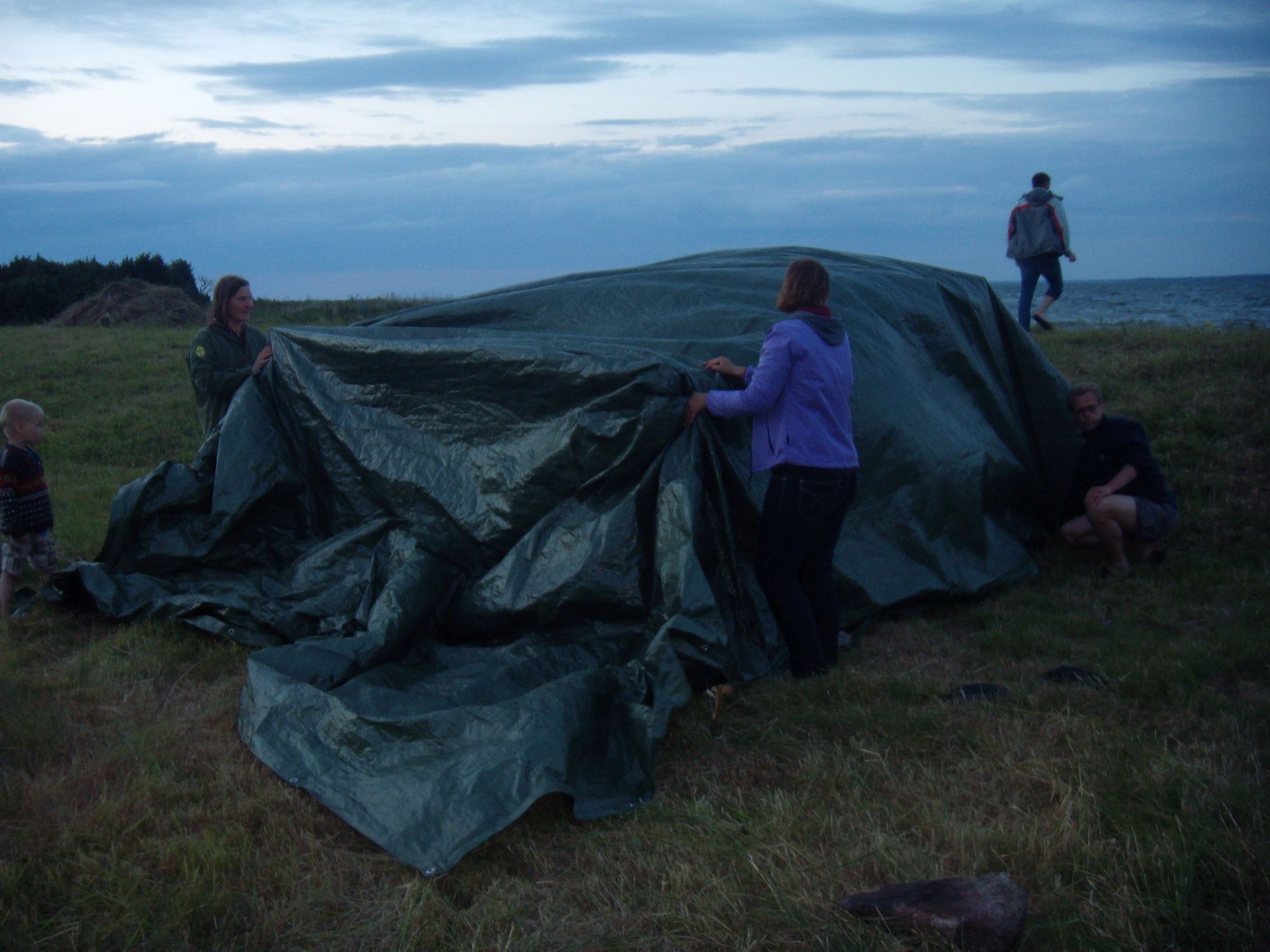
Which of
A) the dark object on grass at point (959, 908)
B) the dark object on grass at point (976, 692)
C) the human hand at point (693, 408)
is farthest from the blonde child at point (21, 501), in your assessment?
the dark object on grass at point (959, 908)

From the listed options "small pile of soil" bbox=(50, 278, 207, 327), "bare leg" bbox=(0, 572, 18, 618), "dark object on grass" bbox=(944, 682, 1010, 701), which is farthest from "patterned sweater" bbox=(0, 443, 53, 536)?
"small pile of soil" bbox=(50, 278, 207, 327)

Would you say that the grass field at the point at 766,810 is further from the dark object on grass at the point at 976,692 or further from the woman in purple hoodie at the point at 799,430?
the woman in purple hoodie at the point at 799,430

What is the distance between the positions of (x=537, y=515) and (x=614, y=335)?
109 cm

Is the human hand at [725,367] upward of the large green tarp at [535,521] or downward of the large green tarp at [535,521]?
upward

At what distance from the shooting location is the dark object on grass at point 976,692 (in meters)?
4.27

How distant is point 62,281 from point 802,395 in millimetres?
26173

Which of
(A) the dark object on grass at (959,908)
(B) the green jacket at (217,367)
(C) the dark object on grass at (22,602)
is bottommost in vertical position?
(A) the dark object on grass at (959,908)

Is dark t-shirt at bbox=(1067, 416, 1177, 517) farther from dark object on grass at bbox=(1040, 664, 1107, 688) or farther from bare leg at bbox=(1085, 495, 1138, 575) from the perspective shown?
dark object on grass at bbox=(1040, 664, 1107, 688)

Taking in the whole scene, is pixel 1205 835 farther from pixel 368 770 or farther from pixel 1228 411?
pixel 1228 411

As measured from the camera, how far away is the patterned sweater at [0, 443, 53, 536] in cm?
555

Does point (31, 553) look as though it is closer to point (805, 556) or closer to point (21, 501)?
point (21, 501)

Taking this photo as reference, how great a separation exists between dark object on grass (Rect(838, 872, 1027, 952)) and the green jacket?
15.0 ft

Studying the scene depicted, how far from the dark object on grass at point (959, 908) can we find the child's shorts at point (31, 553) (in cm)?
482

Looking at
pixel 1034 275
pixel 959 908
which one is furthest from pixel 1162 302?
pixel 959 908
